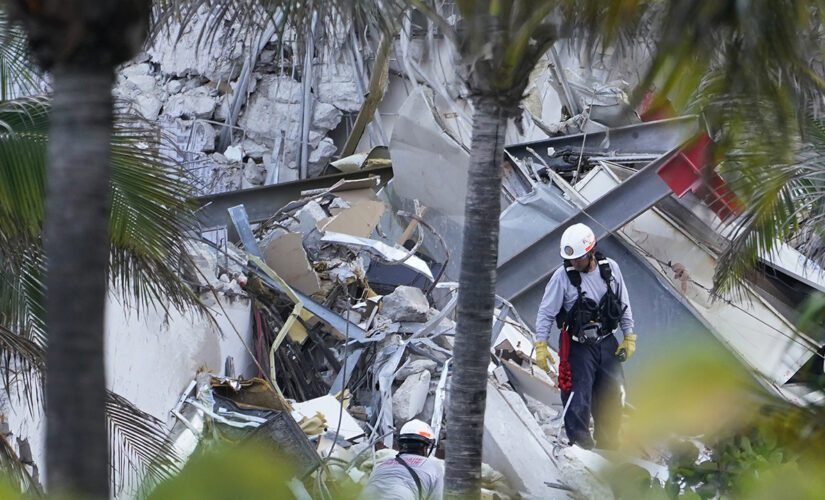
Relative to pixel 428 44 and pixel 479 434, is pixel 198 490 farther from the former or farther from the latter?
pixel 428 44

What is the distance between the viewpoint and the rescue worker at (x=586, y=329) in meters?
7.76

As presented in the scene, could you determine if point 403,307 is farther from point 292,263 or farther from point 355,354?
point 292,263

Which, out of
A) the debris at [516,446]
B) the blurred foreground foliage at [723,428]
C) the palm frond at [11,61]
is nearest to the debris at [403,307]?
the debris at [516,446]

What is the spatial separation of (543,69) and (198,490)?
15894mm

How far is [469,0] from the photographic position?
450 centimetres

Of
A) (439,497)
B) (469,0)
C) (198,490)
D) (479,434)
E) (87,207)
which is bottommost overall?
(439,497)

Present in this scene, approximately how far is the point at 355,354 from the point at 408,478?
4.38 m

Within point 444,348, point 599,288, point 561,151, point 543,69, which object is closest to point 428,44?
point 599,288

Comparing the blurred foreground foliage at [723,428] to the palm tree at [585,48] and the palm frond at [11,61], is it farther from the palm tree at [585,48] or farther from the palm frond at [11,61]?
the palm frond at [11,61]

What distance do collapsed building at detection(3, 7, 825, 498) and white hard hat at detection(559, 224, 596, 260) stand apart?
0.90 m

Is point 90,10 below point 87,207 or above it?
above

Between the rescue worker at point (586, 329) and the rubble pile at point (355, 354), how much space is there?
1.38ft

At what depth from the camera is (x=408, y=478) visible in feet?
19.5

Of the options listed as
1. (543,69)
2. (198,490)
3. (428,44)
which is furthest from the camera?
(543,69)
